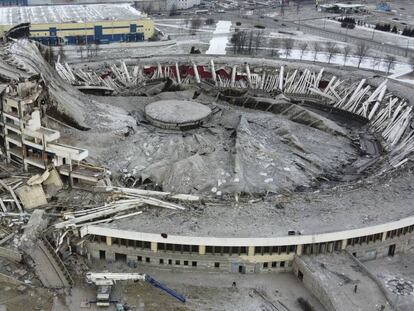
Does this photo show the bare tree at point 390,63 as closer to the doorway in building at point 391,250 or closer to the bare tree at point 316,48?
the bare tree at point 316,48

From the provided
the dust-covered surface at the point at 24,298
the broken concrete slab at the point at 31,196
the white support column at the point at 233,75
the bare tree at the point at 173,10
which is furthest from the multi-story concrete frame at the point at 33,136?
the bare tree at the point at 173,10

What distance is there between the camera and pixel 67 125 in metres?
39.7

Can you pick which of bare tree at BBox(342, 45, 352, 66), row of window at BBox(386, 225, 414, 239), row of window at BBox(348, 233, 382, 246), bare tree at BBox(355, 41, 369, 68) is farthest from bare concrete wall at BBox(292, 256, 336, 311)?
bare tree at BBox(342, 45, 352, 66)

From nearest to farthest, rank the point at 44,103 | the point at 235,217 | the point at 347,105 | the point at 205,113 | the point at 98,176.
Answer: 1. the point at 235,217
2. the point at 98,176
3. the point at 44,103
4. the point at 205,113
5. the point at 347,105

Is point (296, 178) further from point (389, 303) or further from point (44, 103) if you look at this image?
point (44, 103)

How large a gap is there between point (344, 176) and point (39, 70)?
89.9 feet

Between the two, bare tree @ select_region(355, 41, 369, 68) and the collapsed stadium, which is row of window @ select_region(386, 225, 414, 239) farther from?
bare tree @ select_region(355, 41, 369, 68)

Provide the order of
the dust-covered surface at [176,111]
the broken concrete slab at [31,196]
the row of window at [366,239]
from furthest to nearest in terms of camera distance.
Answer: the dust-covered surface at [176,111]
the broken concrete slab at [31,196]
the row of window at [366,239]

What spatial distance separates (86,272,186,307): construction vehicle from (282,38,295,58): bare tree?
64822 millimetres

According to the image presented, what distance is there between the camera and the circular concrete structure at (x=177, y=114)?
144 ft

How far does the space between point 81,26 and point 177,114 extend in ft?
177

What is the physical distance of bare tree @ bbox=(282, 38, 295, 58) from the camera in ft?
288

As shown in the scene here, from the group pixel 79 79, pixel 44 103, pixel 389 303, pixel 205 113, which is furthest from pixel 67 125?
pixel 389 303

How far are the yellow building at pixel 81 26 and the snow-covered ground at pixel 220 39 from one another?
41.1 feet
